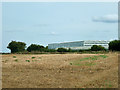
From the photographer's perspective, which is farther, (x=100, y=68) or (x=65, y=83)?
(x=100, y=68)

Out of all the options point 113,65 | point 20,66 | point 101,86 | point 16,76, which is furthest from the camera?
point 20,66

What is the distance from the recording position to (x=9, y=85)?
36.1 feet

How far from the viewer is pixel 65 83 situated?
10586 millimetres

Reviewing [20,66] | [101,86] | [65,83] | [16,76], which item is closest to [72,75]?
[65,83]

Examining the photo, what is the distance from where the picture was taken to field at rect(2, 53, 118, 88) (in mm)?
10539

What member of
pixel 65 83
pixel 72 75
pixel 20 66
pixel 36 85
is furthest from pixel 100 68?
pixel 20 66

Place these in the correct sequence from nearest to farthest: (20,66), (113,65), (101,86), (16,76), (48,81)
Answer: (101,86), (48,81), (16,76), (113,65), (20,66)

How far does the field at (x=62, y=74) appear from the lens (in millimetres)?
10539

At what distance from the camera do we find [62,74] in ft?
38.5

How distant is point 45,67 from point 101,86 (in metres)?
3.83

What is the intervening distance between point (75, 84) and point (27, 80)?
217 centimetres

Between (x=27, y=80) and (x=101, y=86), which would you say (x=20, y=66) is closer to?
(x=27, y=80)

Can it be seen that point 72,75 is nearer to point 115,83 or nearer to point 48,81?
point 48,81

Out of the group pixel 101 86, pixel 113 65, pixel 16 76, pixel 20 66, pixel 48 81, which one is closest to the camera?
pixel 101 86
